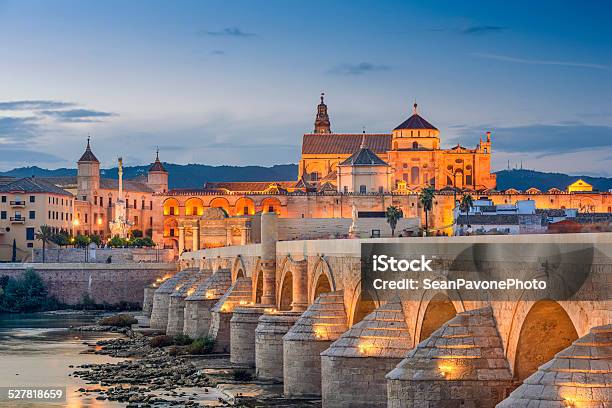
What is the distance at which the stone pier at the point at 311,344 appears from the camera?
106 feet

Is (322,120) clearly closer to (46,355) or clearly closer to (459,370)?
(46,355)

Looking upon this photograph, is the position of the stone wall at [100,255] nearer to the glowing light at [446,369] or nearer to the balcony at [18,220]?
the balcony at [18,220]

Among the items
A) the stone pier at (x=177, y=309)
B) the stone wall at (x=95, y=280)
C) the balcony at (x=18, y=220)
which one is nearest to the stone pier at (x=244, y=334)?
the stone pier at (x=177, y=309)

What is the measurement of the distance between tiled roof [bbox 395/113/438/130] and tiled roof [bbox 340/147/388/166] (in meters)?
7.88

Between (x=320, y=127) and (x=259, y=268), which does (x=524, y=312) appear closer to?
(x=259, y=268)

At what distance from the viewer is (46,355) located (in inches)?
1996

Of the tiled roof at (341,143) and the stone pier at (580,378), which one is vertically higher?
the tiled roof at (341,143)

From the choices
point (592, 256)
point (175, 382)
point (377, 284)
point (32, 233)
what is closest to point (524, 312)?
point (592, 256)

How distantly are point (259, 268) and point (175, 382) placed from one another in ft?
29.2

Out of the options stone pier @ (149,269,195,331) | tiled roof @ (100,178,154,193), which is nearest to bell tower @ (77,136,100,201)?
tiled roof @ (100,178,154,193)

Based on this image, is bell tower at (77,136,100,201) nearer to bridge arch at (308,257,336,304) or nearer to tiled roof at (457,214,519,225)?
tiled roof at (457,214,519,225)

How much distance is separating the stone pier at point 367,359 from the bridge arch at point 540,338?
5.50 metres

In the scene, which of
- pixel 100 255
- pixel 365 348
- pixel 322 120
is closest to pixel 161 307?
pixel 365 348

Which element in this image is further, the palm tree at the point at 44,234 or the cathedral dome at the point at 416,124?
the cathedral dome at the point at 416,124
